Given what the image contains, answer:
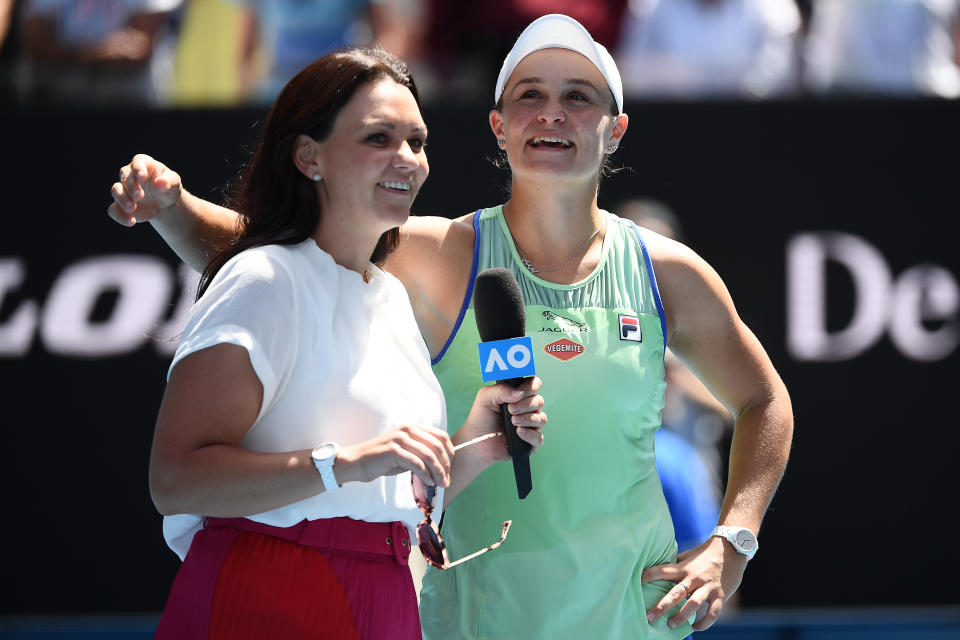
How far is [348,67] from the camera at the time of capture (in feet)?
7.46

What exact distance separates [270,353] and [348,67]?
60cm


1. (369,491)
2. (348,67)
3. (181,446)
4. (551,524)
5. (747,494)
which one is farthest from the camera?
(747,494)

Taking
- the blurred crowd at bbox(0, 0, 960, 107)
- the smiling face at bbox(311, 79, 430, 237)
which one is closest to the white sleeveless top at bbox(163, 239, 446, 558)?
the smiling face at bbox(311, 79, 430, 237)

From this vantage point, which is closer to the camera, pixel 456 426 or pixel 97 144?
pixel 456 426

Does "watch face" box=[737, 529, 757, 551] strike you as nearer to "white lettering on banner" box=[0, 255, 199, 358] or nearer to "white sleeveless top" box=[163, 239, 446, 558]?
"white sleeveless top" box=[163, 239, 446, 558]

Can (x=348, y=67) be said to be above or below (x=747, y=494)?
above

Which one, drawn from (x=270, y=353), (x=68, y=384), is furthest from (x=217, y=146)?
(x=270, y=353)

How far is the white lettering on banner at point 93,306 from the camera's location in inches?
206

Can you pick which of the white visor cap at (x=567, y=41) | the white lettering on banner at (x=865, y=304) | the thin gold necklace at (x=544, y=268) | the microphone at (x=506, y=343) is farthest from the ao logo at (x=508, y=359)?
the white lettering on banner at (x=865, y=304)

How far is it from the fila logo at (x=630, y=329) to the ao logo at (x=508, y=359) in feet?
1.56

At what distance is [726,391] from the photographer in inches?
115

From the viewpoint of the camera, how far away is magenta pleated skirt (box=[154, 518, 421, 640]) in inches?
79.3

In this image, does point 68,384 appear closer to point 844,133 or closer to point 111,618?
point 111,618

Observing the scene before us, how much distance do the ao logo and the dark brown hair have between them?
0.41 m
